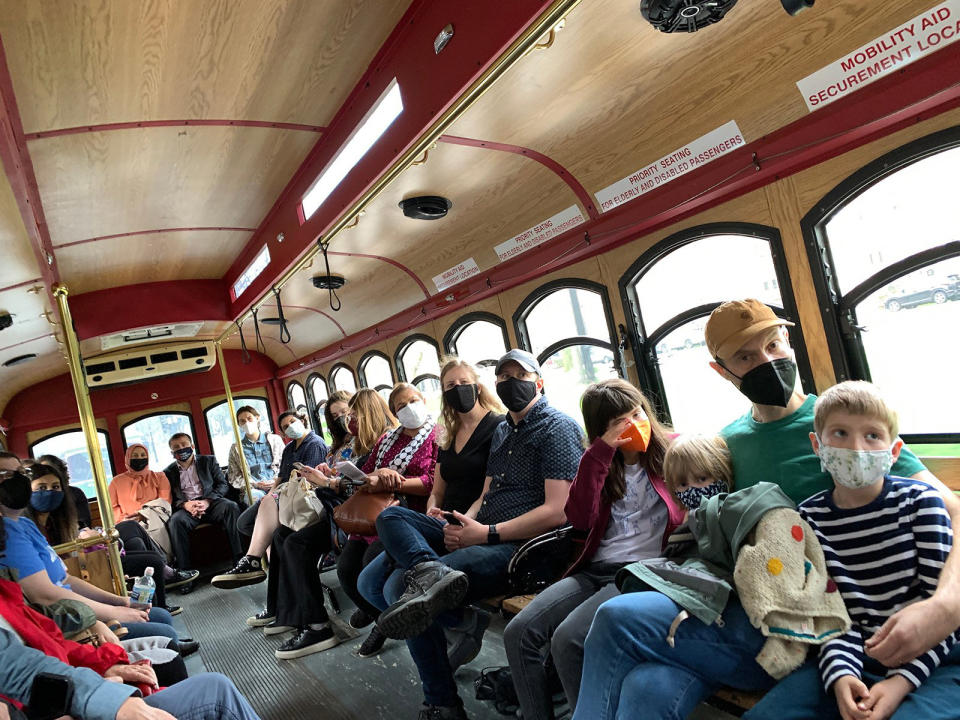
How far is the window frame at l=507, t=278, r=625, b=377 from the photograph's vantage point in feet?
13.9

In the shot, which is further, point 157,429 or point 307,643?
point 157,429

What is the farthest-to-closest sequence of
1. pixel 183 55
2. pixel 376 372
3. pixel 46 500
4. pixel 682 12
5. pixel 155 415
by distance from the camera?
pixel 155 415, pixel 376 372, pixel 46 500, pixel 183 55, pixel 682 12

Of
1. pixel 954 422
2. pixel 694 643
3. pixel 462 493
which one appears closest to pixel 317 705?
pixel 462 493

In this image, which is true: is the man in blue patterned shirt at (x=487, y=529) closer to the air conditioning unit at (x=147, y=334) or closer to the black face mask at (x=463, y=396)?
the black face mask at (x=463, y=396)

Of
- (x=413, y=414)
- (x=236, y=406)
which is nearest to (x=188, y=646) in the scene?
(x=413, y=414)

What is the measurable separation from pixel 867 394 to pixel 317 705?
309cm

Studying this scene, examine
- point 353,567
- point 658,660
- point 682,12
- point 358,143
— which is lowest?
point 353,567

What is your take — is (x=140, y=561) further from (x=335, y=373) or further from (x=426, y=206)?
(x=335, y=373)

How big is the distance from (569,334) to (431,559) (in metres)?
2.42

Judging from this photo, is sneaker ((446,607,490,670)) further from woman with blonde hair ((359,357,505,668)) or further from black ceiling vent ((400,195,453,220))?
black ceiling vent ((400,195,453,220))

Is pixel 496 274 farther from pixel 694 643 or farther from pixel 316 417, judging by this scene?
pixel 316 417

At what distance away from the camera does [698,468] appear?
2.17 meters

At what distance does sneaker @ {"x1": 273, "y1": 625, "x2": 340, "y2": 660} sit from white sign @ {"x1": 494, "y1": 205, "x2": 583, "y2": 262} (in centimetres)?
309

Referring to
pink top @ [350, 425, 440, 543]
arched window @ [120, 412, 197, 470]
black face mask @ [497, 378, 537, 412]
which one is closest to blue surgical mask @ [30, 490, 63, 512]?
pink top @ [350, 425, 440, 543]
